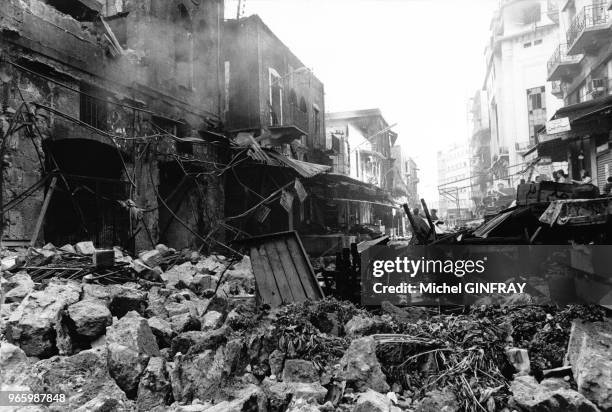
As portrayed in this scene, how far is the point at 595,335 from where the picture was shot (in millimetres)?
3055

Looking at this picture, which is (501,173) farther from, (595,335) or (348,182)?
(595,335)

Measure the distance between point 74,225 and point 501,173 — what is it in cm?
2933

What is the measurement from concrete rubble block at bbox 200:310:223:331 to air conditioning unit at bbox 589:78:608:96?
17.7 m

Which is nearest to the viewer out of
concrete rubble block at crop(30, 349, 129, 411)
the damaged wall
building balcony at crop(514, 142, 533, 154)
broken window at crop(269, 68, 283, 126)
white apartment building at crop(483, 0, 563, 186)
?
concrete rubble block at crop(30, 349, 129, 411)

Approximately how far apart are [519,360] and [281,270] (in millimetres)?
3044

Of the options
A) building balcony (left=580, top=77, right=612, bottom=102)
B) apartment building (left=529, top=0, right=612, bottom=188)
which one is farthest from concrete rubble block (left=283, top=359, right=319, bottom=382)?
building balcony (left=580, top=77, right=612, bottom=102)

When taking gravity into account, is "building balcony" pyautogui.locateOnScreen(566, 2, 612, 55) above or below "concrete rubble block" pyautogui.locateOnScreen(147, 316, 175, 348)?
above

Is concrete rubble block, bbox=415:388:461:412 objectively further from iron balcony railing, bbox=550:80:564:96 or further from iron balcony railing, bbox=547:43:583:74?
iron balcony railing, bbox=550:80:564:96

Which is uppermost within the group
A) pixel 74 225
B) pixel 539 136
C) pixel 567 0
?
pixel 567 0

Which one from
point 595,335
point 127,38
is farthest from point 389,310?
point 127,38

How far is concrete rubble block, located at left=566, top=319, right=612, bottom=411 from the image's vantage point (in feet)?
8.66

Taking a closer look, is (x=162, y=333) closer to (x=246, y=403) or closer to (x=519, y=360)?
(x=246, y=403)

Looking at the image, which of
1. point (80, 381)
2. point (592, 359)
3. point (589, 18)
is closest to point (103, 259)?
point (80, 381)

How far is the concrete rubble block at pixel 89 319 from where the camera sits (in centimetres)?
369
